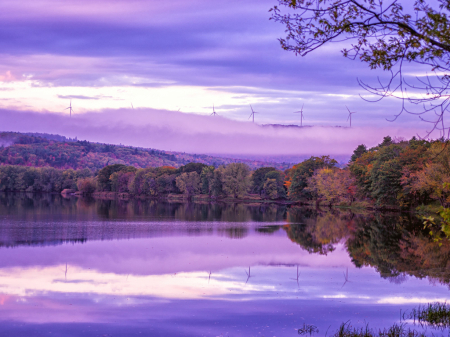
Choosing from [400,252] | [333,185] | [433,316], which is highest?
[333,185]

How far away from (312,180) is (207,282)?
303ft

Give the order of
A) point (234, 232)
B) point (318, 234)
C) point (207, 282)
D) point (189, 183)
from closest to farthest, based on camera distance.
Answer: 1. point (207, 282)
2. point (318, 234)
3. point (234, 232)
4. point (189, 183)

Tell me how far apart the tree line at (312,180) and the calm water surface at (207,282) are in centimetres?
834

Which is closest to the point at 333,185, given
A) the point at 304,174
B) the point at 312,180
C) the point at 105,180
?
the point at 312,180

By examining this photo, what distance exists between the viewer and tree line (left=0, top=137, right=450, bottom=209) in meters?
74.0

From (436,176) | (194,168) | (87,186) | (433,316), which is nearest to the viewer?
(433,316)

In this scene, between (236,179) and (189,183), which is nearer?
(236,179)

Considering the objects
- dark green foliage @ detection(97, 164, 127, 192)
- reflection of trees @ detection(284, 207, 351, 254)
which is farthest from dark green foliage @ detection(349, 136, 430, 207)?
dark green foliage @ detection(97, 164, 127, 192)

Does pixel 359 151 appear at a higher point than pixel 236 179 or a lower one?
higher

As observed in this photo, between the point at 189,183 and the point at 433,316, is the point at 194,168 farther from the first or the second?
the point at 433,316

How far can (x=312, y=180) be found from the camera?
370 ft

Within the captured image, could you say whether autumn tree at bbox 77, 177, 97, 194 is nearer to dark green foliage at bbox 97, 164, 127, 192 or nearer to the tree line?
the tree line

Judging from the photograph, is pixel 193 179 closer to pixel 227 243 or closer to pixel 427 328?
pixel 227 243

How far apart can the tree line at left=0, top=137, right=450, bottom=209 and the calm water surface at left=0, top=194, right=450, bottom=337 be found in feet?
27.3
